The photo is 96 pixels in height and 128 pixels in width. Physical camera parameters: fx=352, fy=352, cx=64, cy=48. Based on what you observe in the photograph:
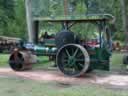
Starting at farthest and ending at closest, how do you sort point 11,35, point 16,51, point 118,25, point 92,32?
point 11,35 → point 118,25 → point 92,32 → point 16,51

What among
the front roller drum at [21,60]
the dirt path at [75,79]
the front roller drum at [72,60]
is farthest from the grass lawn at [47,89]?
the front roller drum at [21,60]

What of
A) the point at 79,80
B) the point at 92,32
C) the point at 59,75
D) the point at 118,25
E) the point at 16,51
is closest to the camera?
the point at 79,80

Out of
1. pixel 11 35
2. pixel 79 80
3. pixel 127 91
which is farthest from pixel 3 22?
pixel 127 91

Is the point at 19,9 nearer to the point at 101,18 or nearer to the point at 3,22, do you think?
the point at 3,22

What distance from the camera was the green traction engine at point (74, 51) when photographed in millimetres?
10070

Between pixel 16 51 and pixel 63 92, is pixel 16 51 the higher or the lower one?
the higher one

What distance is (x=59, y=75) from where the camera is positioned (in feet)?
33.9

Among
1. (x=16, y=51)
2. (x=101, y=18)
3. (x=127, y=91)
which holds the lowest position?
(x=127, y=91)

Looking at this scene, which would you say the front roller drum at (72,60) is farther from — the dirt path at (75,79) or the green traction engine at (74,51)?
the dirt path at (75,79)

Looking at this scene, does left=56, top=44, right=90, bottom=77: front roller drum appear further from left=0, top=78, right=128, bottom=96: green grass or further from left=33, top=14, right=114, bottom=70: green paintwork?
left=0, top=78, right=128, bottom=96: green grass

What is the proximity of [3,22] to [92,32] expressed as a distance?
32.5ft

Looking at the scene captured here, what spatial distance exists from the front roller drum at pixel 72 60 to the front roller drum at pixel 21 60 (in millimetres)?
1294

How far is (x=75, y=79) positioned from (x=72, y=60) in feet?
2.18

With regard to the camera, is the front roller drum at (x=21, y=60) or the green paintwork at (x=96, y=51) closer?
the green paintwork at (x=96, y=51)
